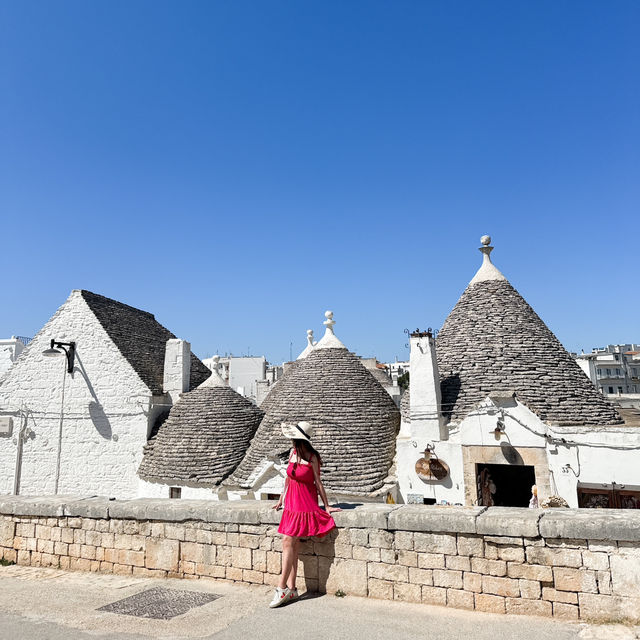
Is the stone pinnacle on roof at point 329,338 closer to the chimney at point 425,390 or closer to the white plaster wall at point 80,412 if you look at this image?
the chimney at point 425,390

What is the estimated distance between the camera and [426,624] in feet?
12.3

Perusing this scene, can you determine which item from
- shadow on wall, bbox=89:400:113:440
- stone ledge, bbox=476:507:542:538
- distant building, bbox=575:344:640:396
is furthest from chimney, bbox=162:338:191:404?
distant building, bbox=575:344:640:396

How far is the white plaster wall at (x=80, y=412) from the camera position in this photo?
14.0 m

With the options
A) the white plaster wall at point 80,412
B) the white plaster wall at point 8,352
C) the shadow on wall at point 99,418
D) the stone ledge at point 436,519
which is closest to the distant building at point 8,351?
the white plaster wall at point 8,352

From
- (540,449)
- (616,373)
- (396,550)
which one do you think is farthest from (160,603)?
(616,373)

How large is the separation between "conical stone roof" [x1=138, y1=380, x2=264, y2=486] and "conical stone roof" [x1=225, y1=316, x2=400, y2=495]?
2.34ft

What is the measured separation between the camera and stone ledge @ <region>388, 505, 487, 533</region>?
4.12 meters

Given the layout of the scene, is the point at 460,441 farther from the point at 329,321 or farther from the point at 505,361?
A: the point at 329,321

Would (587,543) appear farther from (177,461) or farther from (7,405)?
(7,405)

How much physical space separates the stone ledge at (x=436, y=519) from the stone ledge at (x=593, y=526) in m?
0.56

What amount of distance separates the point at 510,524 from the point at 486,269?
1018 centimetres

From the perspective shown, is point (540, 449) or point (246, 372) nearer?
point (540, 449)

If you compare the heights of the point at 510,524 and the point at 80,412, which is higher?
the point at 80,412

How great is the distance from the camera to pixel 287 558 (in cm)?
433
